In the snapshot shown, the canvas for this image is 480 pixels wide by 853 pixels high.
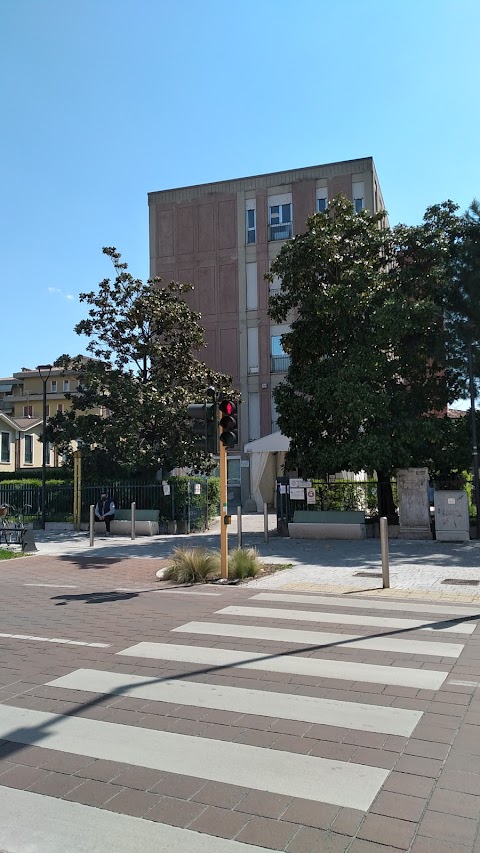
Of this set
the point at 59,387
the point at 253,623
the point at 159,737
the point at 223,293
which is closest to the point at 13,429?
the point at 59,387

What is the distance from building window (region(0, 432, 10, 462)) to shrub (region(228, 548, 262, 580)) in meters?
39.6

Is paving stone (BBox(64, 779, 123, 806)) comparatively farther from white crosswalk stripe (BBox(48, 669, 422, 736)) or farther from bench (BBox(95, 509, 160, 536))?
bench (BBox(95, 509, 160, 536))

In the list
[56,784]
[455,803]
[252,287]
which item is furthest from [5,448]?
[455,803]

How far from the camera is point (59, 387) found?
62375 millimetres

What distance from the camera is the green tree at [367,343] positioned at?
1875cm

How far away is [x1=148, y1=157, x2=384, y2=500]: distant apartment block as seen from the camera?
36.8 meters

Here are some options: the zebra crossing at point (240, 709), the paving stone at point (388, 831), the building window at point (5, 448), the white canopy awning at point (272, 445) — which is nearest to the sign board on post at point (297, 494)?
the white canopy awning at point (272, 445)

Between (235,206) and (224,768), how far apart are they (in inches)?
1489

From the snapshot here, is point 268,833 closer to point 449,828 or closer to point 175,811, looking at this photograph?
point 175,811

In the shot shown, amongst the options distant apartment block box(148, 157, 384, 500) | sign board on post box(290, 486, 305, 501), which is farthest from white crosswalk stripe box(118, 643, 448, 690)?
distant apartment block box(148, 157, 384, 500)

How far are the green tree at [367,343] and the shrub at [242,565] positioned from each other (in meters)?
6.91

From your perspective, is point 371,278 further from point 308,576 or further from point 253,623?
point 253,623

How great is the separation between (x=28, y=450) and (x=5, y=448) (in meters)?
3.94

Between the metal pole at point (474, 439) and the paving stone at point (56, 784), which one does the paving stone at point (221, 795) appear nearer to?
the paving stone at point (56, 784)
